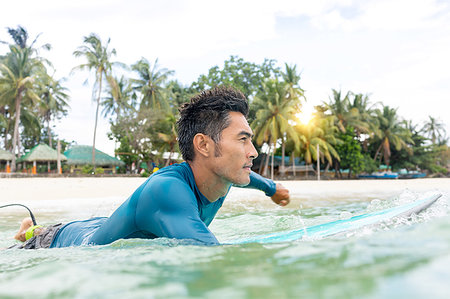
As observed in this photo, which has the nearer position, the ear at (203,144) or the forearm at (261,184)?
the ear at (203,144)

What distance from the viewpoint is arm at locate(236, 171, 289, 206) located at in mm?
2955

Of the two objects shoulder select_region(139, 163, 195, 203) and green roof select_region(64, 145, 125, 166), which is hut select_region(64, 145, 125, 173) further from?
shoulder select_region(139, 163, 195, 203)

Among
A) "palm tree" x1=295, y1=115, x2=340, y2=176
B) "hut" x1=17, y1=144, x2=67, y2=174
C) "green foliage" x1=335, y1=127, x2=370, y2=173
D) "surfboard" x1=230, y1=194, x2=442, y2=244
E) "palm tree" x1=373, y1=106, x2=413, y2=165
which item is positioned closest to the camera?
"surfboard" x1=230, y1=194, x2=442, y2=244

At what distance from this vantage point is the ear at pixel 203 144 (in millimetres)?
1991

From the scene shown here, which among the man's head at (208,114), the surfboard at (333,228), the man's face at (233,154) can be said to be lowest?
the surfboard at (333,228)

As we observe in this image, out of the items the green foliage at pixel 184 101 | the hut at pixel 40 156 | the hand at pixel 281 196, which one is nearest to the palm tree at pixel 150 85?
the green foliage at pixel 184 101

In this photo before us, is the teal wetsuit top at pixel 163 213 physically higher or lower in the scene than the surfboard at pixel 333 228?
higher

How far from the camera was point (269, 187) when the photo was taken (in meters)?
3.03

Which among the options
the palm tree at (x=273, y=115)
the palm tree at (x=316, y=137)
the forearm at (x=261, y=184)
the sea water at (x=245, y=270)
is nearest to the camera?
the sea water at (x=245, y=270)

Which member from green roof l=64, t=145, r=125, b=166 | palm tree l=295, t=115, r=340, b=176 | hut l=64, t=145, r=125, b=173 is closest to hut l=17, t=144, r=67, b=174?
hut l=64, t=145, r=125, b=173

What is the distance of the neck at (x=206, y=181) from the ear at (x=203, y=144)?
7 cm

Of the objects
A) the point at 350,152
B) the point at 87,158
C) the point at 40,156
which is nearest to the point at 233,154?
the point at 40,156

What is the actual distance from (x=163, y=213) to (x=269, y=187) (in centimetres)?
150

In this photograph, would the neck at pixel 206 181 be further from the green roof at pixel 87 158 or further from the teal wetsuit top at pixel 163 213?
the green roof at pixel 87 158
